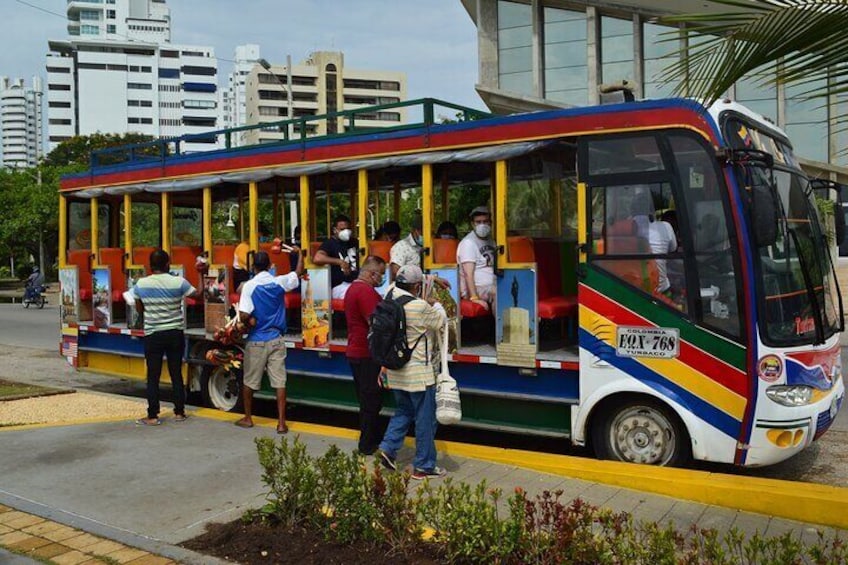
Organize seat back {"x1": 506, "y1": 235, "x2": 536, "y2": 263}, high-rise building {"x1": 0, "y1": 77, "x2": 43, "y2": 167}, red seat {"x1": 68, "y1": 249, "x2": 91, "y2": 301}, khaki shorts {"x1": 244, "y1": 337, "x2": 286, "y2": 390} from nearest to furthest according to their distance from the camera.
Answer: seat back {"x1": 506, "y1": 235, "x2": 536, "y2": 263} < khaki shorts {"x1": 244, "y1": 337, "x2": 286, "y2": 390} < red seat {"x1": 68, "y1": 249, "x2": 91, "y2": 301} < high-rise building {"x1": 0, "y1": 77, "x2": 43, "y2": 167}

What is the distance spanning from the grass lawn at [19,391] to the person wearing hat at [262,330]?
12.1ft

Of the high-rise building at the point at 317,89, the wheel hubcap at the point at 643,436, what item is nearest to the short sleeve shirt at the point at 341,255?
the wheel hubcap at the point at 643,436

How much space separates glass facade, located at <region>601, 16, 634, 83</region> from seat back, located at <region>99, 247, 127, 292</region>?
2883 cm

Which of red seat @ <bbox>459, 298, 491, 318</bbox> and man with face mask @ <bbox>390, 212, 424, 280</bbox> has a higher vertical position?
man with face mask @ <bbox>390, 212, 424, 280</bbox>

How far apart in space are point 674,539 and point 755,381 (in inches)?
90.2

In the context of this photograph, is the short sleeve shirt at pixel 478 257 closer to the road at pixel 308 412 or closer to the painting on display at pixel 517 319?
the painting on display at pixel 517 319

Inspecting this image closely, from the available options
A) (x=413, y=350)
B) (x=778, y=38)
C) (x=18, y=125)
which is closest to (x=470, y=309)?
(x=413, y=350)

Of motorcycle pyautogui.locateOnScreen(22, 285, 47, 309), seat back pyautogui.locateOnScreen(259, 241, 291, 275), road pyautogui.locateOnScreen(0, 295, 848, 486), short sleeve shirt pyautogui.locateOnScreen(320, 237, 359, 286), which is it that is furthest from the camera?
motorcycle pyautogui.locateOnScreen(22, 285, 47, 309)

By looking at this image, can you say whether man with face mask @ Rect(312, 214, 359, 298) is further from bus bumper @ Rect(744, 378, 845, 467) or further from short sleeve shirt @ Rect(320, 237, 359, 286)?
bus bumper @ Rect(744, 378, 845, 467)

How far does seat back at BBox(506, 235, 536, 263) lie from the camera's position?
6.86 metres

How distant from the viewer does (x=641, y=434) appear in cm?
608

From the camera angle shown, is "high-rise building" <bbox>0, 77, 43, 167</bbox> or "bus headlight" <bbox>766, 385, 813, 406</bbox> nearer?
"bus headlight" <bbox>766, 385, 813, 406</bbox>

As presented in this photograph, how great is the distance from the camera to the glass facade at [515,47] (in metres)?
37.5

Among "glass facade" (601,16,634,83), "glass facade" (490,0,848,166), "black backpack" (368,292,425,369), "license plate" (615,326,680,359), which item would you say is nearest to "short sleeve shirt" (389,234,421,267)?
"black backpack" (368,292,425,369)
